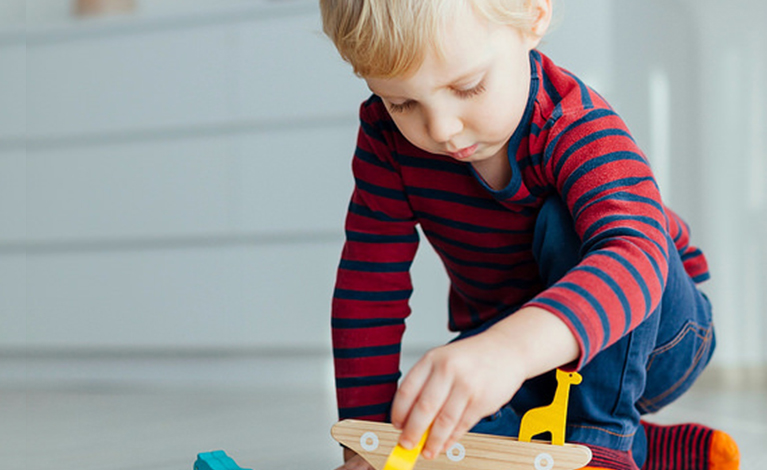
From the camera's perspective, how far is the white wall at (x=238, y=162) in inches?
60.6

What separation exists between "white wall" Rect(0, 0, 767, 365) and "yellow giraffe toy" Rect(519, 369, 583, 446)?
967mm

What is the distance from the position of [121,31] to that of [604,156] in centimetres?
139

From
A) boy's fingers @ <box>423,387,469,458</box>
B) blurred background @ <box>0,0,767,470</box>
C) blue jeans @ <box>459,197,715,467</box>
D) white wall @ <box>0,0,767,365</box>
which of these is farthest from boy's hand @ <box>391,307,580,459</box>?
white wall @ <box>0,0,767,365</box>

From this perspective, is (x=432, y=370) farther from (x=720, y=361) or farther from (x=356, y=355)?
(x=720, y=361)

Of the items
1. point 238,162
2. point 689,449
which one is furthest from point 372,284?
point 238,162

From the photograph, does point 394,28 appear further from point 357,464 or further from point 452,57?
point 357,464

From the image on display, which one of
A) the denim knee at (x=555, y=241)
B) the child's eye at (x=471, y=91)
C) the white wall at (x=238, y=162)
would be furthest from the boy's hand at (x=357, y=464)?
the white wall at (x=238, y=162)

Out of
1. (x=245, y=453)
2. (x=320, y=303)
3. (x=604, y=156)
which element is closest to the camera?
(x=604, y=156)

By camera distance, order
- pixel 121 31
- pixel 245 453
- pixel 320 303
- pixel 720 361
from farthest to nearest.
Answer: pixel 121 31 < pixel 320 303 < pixel 720 361 < pixel 245 453

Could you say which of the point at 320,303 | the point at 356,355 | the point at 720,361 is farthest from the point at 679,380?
the point at 320,303

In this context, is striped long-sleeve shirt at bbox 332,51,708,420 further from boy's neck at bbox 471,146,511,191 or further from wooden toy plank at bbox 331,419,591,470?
wooden toy plank at bbox 331,419,591,470

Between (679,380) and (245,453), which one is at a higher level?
(679,380)

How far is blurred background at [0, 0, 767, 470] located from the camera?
1.53 meters

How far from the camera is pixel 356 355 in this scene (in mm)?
815
